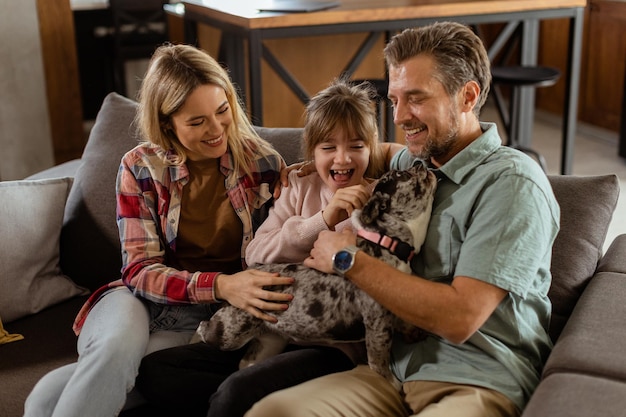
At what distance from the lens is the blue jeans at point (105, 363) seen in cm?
183

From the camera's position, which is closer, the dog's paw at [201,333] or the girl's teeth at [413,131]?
the girl's teeth at [413,131]

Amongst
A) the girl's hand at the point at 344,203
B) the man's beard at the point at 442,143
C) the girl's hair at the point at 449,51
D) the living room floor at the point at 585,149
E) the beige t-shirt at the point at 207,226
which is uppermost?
the girl's hair at the point at 449,51

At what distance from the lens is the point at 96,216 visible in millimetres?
2473

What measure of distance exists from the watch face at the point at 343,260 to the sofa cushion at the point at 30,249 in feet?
3.52

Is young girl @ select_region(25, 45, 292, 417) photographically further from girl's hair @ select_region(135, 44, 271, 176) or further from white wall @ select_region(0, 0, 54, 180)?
white wall @ select_region(0, 0, 54, 180)

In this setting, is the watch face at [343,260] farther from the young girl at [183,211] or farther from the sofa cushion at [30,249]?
the sofa cushion at [30,249]

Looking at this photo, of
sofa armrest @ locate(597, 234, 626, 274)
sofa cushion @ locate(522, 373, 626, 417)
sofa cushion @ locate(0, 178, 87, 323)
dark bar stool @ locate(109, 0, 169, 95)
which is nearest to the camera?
sofa cushion @ locate(522, 373, 626, 417)

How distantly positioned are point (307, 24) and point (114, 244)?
1.83 metres

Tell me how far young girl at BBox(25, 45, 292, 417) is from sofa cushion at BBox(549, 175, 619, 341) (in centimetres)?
70

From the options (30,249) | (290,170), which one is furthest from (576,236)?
(30,249)

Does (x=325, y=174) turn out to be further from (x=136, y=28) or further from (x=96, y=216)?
(x=136, y=28)

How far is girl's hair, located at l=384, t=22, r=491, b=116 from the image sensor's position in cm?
181

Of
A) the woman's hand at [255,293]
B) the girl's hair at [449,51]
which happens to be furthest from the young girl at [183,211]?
the girl's hair at [449,51]

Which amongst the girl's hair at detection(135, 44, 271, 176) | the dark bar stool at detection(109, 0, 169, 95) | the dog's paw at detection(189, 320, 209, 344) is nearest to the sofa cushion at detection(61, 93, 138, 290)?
the girl's hair at detection(135, 44, 271, 176)
